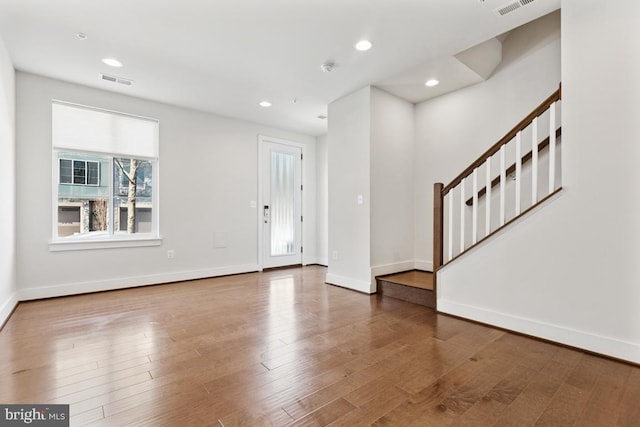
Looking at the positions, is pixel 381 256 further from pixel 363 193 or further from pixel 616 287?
pixel 616 287

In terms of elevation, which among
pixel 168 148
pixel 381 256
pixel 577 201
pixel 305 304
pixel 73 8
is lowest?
pixel 305 304

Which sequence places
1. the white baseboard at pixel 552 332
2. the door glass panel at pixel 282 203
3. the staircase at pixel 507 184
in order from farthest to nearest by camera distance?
the door glass panel at pixel 282 203, the staircase at pixel 507 184, the white baseboard at pixel 552 332

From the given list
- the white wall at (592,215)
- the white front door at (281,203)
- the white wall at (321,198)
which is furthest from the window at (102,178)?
the white wall at (592,215)

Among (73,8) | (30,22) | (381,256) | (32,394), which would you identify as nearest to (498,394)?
(381,256)

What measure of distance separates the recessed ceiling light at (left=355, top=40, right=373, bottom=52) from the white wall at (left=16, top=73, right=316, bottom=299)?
3.08 metres

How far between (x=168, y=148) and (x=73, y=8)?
7.89 feet

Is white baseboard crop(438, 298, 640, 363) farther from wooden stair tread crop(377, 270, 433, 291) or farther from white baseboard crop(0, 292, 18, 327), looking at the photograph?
white baseboard crop(0, 292, 18, 327)

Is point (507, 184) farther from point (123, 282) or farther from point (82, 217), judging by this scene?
point (82, 217)

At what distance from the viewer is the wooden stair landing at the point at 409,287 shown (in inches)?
140

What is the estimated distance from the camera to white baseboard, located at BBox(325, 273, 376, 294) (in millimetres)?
4102

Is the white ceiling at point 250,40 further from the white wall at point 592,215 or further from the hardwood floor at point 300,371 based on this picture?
the hardwood floor at point 300,371

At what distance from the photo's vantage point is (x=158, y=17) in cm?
267

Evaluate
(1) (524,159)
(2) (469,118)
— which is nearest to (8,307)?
(1) (524,159)

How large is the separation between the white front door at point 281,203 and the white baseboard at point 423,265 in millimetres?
2606
